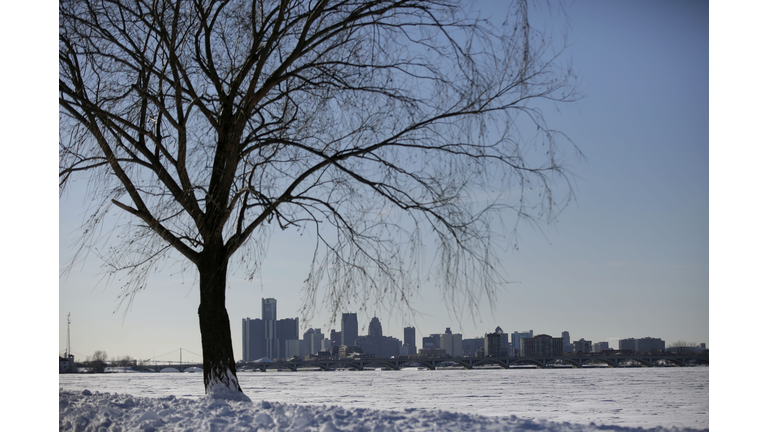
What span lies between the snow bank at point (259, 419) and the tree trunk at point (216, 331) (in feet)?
0.68

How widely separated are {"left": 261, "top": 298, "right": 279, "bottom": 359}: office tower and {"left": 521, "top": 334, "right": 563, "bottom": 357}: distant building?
3.10m

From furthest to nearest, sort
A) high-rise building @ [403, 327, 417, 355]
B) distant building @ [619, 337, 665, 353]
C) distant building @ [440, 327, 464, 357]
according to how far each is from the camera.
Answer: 1. distant building @ [440, 327, 464, 357]
2. distant building @ [619, 337, 665, 353]
3. high-rise building @ [403, 327, 417, 355]

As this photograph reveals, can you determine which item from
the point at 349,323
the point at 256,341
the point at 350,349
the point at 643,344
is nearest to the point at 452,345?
the point at 349,323

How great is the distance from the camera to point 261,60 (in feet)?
13.8

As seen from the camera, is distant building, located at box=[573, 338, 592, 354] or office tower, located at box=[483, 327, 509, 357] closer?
office tower, located at box=[483, 327, 509, 357]

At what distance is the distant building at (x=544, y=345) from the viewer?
7.79 m

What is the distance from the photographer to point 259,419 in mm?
3143

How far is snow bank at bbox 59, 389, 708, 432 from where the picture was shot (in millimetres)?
2955

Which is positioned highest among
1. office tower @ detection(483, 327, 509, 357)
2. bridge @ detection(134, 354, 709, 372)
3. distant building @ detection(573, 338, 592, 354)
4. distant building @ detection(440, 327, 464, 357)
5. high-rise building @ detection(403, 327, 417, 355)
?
high-rise building @ detection(403, 327, 417, 355)

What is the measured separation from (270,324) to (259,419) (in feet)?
13.2

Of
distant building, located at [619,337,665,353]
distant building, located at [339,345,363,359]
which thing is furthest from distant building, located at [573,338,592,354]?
distant building, located at [339,345,363,359]

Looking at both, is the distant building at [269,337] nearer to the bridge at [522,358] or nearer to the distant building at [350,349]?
the distant building at [350,349]

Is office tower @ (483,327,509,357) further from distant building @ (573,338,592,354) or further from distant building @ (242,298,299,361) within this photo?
distant building @ (242,298,299,361)

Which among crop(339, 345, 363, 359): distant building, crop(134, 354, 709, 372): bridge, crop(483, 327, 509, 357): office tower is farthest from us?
crop(339, 345, 363, 359): distant building
